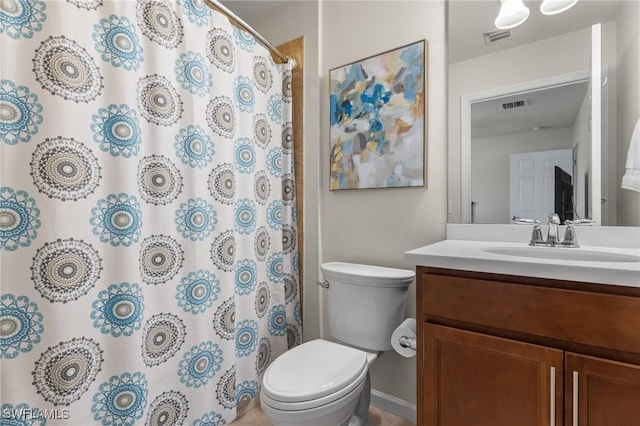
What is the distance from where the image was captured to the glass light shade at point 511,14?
4.31 ft

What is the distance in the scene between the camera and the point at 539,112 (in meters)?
1.31

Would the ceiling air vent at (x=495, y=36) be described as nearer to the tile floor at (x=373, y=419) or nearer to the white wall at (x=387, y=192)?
the white wall at (x=387, y=192)

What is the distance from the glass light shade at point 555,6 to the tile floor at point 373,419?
194 centimetres

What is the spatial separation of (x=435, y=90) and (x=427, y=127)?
176mm

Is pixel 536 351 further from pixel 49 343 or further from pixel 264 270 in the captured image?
pixel 49 343

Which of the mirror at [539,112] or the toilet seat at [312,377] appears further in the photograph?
the mirror at [539,112]

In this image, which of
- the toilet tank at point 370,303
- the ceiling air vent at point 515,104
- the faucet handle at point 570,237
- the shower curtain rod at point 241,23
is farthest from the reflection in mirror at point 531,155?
the shower curtain rod at point 241,23

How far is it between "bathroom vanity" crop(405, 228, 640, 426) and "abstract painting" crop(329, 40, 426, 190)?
665mm

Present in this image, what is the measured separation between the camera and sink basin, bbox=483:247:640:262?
3.24 ft

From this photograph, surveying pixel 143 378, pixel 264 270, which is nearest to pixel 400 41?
pixel 264 270

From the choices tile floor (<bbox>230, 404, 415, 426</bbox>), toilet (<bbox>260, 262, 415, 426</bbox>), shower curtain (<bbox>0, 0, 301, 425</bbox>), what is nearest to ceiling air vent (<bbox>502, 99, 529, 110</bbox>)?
toilet (<bbox>260, 262, 415, 426</bbox>)

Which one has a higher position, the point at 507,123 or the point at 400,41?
the point at 400,41

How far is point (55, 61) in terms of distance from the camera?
3.10 feet

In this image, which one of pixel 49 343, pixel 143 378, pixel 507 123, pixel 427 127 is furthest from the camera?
pixel 427 127
